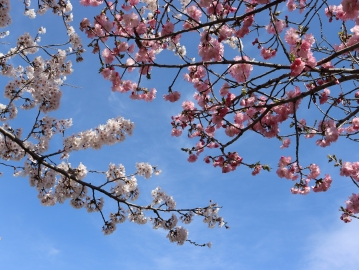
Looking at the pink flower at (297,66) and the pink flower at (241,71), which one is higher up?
the pink flower at (241,71)

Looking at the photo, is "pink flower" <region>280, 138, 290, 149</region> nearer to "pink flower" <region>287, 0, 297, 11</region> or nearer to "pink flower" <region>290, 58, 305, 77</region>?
"pink flower" <region>287, 0, 297, 11</region>

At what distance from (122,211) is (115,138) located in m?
1.55

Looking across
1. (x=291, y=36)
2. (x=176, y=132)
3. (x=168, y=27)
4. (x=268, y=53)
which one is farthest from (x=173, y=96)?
(x=291, y=36)

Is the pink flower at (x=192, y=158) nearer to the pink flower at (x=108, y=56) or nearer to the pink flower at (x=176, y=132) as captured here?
the pink flower at (x=176, y=132)

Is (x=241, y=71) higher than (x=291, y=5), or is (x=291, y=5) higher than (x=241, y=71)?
(x=291, y=5)

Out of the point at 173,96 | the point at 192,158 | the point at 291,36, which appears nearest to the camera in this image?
the point at 291,36

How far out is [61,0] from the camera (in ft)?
18.8

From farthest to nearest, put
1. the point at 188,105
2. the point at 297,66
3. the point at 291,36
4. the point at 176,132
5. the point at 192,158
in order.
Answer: the point at 192,158 → the point at 176,132 → the point at 188,105 → the point at 291,36 → the point at 297,66

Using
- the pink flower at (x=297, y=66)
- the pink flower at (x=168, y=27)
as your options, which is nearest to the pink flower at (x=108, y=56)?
the pink flower at (x=168, y=27)

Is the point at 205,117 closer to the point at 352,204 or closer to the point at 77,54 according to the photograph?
the point at 77,54

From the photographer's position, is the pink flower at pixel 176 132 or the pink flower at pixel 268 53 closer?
the pink flower at pixel 268 53

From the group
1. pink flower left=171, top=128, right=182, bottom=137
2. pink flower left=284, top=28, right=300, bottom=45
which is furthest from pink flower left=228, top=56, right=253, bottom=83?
pink flower left=171, top=128, right=182, bottom=137

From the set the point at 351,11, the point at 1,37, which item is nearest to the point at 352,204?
the point at 351,11

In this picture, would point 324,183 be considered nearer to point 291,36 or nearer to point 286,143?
point 286,143
